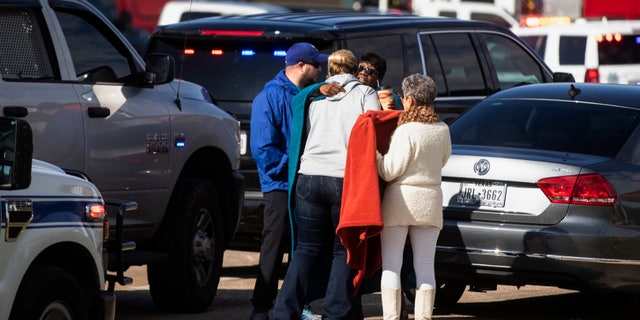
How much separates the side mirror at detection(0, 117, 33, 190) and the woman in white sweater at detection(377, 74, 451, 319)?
2.63 metres

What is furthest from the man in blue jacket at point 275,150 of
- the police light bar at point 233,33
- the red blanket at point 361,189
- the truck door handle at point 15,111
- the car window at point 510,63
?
the car window at point 510,63

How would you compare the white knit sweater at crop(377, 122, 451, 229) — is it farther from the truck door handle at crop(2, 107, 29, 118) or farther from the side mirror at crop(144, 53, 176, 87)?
the truck door handle at crop(2, 107, 29, 118)

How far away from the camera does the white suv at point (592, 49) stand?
75.7ft

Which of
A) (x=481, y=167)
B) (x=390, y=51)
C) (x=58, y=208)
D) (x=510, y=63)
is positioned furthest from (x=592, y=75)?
(x=58, y=208)

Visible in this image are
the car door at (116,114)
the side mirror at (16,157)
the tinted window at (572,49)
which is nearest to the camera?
the side mirror at (16,157)

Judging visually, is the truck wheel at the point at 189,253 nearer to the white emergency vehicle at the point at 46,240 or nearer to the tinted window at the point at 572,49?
the white emergency vehicle at the point at 46,240

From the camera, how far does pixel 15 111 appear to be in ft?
26.6

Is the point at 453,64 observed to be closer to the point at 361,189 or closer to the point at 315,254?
the point at 315,254

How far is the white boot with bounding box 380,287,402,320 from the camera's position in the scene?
330 inches

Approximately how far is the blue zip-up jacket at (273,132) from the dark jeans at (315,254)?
332mm

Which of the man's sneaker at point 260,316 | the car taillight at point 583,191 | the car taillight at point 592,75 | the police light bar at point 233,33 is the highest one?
the police light bar at point 233,33

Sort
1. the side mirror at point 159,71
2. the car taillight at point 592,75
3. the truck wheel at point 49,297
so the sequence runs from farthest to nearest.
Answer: the car taillight at point 592,75 < the side mirror at point 159,71 < the truck wheel at point 49,297

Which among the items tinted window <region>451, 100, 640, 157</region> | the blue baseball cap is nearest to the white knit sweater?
the blue baseball cap

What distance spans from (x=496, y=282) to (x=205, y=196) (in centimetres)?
207
